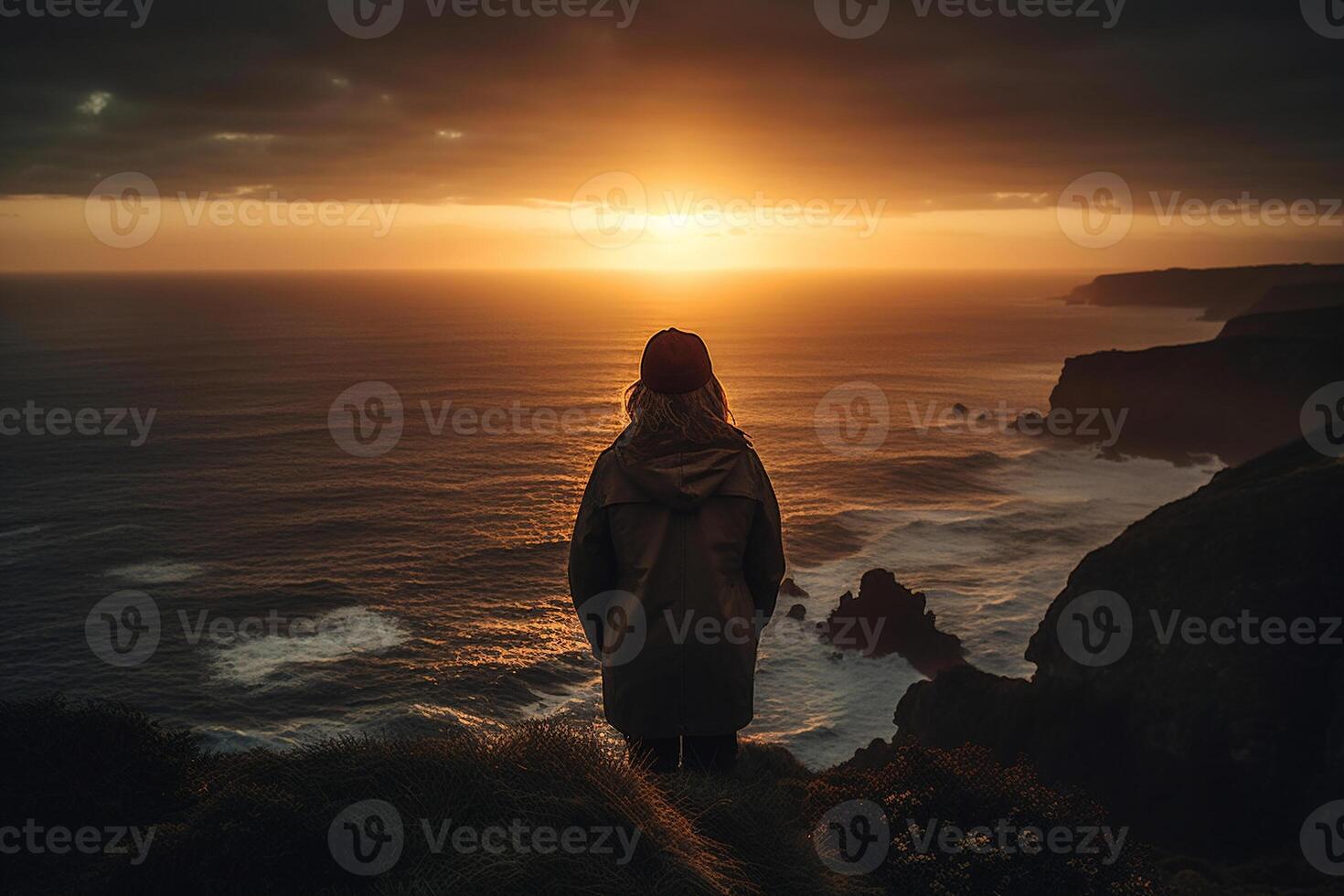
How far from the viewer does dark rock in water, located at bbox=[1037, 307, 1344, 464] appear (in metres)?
65.7

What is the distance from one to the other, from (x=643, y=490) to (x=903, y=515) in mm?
53686

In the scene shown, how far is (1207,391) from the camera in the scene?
234 ft

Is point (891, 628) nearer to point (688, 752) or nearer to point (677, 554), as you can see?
point (688, 752)

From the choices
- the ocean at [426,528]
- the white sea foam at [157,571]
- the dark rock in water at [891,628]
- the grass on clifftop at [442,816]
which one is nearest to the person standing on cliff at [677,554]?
the grass on clifftop at [442,816]

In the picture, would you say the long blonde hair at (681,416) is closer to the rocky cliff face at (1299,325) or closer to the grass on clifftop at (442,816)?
the grass on clifftop at (442,816)

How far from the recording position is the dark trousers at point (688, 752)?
4988 mm

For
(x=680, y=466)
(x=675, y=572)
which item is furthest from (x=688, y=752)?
(x=680, y=466)

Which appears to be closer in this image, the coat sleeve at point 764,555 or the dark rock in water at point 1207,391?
the coat sleeve at point 764,555

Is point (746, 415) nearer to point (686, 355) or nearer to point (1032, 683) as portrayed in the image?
point (1032, 683)

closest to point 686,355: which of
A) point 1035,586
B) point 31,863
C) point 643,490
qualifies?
point 643,490

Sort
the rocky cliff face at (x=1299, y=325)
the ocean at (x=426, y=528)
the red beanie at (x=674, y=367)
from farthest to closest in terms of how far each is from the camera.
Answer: the rocky cliff face at (x=1299, y=325)
the ocean at (x=426, y=528)
the red beanie at (x=674, y=367)

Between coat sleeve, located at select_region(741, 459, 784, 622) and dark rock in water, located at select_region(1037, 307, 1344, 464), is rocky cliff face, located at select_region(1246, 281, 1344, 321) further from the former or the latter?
coat sleeve, located at select_region(741, 459, 784, 622)

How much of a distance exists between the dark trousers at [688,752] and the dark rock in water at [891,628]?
32811mm

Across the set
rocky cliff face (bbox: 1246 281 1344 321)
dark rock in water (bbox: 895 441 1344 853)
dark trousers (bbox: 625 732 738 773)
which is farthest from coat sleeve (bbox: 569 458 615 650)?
rocky cliff face (bbox: 1246 281 1344 321)
